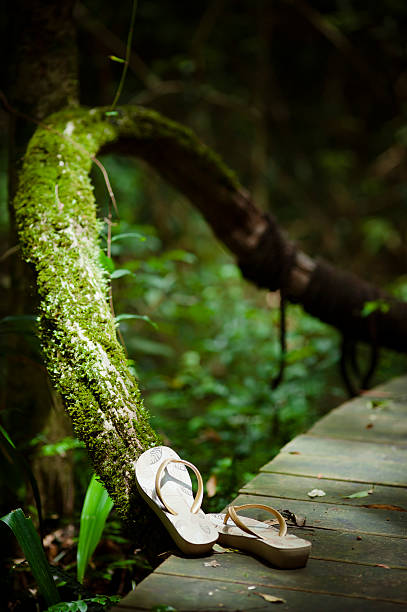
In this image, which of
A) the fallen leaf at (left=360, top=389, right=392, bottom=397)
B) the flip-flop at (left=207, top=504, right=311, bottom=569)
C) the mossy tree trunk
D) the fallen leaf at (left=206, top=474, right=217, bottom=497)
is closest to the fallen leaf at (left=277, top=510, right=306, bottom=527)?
the flip-flop at (left=207, top=504, right=311, bottom=569)

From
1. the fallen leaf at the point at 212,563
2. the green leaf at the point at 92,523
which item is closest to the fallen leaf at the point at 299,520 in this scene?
the fallen leaf at the point at 212,563

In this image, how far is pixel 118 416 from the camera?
1713 mm

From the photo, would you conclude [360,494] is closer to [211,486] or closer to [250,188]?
[211,486]

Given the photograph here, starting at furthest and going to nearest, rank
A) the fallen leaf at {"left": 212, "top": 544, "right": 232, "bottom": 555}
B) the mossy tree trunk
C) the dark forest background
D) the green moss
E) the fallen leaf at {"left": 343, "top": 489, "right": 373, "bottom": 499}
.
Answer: the dark forest background, the mossy tree trunk, the fallen leaf at {"left": 343, "top": 489, "right": 373, "bottom": 499}, the green moss, the fallen leaf at {"left": 212, "top": 544, "right": 232, "bottom": 555}

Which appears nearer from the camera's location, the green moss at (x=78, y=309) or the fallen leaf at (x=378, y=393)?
the green moss at (x=78, y=309)

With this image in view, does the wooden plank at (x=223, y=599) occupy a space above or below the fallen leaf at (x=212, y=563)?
above

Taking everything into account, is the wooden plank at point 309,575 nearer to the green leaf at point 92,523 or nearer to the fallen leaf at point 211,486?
the green leaf at point 92,523

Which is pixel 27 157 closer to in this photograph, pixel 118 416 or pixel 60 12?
pixel 60 12

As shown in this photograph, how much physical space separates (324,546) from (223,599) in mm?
443

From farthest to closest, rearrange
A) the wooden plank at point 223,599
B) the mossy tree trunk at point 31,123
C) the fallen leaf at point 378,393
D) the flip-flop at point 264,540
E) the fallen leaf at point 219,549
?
the fallen leaf at point 378,393 → the mossy tree trunk at point 31,123 → the fallen leaf at point 219,549 → the flip-flop at point 264,540 → the wooden plank at point 223,599

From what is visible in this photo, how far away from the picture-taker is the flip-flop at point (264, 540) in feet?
4.80

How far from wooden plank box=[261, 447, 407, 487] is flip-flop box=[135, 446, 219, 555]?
0.76 m

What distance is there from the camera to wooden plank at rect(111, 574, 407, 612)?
4.23ft

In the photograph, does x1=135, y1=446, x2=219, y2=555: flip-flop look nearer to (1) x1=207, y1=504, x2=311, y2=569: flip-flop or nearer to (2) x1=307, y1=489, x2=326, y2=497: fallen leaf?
(1) x1=207, y1=504, x2=311, y2=569: flip-flop
